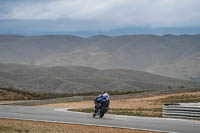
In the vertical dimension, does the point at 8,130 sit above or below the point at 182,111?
below

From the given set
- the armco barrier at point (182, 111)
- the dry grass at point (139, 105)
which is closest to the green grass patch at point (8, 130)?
the armco barrier at point (182, 111)

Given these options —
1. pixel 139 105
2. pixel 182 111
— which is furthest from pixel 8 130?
pixel 139 105

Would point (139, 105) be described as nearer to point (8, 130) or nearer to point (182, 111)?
point (182, 111)

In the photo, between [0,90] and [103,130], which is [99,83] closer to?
[0,90]

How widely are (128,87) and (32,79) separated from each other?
128ft

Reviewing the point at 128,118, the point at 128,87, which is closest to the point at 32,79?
the point at 128,87

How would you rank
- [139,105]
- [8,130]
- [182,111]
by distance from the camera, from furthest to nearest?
[139,105] → [182,111] → [8,130]

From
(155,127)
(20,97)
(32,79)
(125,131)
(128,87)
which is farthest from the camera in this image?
(32,79)

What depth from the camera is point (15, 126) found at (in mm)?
18781

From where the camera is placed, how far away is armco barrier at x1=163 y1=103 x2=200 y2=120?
867 inches

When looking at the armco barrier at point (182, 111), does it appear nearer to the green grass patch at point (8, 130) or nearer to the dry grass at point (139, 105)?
the dry grass at point (139, 105)

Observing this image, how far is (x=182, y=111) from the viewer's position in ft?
74.6

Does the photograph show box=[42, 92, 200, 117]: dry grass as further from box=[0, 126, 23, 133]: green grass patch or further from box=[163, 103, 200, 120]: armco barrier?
box=[0, 126, 23, 133]: green grass patch

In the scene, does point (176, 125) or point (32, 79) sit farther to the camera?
point (32, 79)
